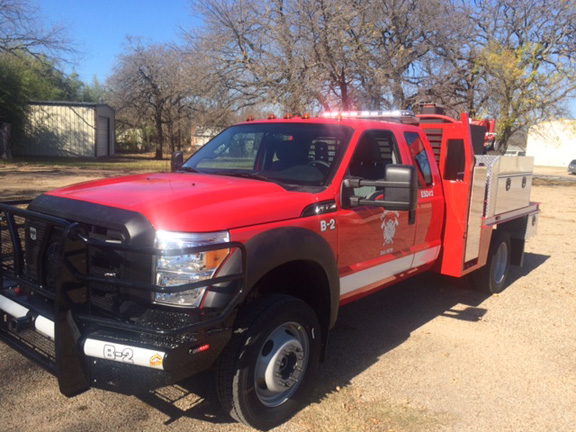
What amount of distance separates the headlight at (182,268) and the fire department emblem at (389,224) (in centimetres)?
184

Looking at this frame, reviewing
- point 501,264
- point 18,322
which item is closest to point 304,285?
point 18,322

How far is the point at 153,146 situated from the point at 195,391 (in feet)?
160

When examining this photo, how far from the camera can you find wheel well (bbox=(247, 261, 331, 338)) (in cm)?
340

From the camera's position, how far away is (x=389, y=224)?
13.9 ft

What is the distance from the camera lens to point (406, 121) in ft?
17.7

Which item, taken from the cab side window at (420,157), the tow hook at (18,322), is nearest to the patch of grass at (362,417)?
the tow hook at (18,322)

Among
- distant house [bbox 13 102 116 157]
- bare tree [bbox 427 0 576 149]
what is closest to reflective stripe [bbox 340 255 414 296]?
bare tree [bbox 427 0 576 149]

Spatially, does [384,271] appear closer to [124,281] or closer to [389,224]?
[389,224]

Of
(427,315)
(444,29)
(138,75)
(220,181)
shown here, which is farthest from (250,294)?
(138,75)

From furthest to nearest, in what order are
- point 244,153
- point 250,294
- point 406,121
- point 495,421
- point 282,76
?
point 282,76 → point 406,121 → point 244,153 → point 495,421 → point 250,294

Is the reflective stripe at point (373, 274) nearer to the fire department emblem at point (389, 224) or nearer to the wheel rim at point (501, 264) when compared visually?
the fire department emblem at point (389, 224)

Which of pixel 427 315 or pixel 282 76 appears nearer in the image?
pixel 427 315

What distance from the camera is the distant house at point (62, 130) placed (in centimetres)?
3131

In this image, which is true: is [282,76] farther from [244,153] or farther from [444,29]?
[244,153]
